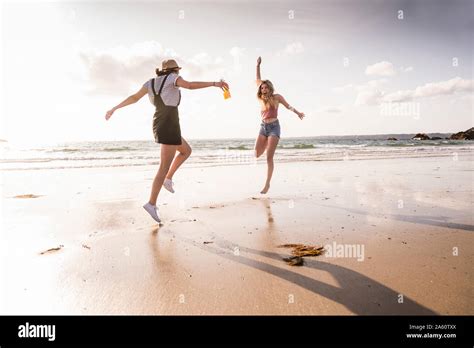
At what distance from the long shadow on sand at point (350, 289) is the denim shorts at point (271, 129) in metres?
3.52

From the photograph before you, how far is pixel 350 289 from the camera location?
2307mm

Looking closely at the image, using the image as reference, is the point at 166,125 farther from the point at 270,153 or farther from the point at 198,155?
the point at 198,155

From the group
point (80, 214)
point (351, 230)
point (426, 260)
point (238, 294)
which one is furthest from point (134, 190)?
point (426, 260)

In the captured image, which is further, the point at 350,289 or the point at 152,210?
the point at 152,210

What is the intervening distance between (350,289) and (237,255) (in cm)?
107

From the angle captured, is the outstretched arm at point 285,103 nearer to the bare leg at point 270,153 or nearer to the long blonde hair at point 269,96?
the long blonde hair at point 269,96

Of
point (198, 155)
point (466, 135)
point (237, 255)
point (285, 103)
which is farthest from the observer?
point (466, 135)

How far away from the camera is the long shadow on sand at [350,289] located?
2037 mm

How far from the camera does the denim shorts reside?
622 centimetres

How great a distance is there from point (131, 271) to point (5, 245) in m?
1.65

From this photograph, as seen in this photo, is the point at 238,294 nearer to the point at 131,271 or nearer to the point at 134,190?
the point at 131,271

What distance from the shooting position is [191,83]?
3797 millimetres

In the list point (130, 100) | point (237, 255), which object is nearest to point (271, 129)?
point (130, 100)
